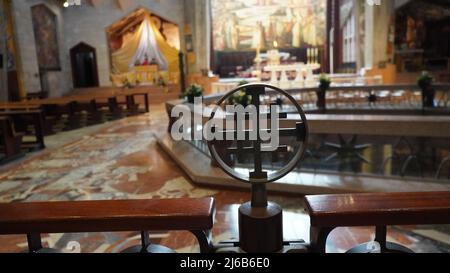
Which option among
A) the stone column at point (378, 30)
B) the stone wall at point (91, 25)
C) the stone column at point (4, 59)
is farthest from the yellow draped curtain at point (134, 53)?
the stone column at point (378, 30)

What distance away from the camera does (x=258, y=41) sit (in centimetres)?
1897

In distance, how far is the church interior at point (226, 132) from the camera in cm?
184

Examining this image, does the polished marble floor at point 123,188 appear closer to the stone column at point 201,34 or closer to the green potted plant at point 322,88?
the green potted plant at point 322,88

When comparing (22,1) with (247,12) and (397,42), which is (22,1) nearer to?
(247,12)

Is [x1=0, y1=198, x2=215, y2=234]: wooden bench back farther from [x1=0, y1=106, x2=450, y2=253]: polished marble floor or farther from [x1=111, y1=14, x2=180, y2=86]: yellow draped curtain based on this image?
[x1=111, y1=14, x2=180, y2=86]: yellow draped curtain

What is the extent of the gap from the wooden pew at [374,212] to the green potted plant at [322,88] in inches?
272

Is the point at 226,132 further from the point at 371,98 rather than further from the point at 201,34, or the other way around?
the point at 201,34

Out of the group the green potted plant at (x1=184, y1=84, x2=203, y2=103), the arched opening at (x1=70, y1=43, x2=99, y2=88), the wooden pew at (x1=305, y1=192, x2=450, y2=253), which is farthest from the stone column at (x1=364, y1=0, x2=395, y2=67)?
the wooden pew at (x1=305, y1=192, x2=450, y2=253)

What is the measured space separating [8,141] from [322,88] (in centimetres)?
657

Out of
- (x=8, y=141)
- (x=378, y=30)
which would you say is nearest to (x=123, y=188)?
(x=8, y=141)

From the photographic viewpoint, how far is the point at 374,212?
68.4 inches

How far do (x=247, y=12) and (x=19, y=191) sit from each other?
1703 cm

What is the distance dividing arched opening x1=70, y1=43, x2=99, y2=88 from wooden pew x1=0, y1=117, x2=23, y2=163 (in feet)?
40.5
